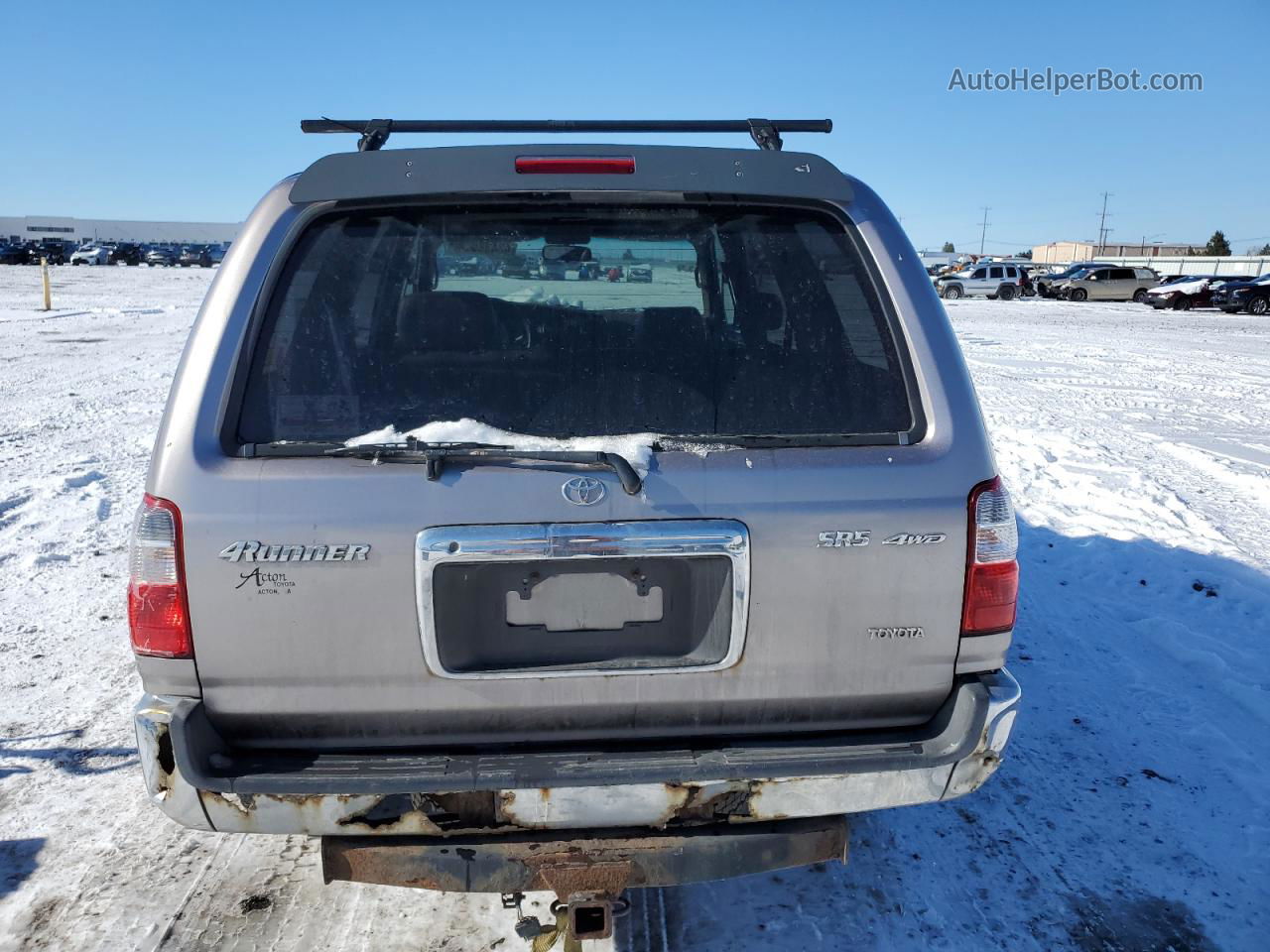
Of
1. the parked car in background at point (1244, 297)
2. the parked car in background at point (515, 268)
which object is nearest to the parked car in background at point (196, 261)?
the parked car in background at point (1244, 297)

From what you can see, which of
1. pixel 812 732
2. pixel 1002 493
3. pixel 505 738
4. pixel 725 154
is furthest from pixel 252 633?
pixel 1002 493

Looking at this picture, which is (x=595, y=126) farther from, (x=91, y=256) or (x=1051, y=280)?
(x=91, y=256)

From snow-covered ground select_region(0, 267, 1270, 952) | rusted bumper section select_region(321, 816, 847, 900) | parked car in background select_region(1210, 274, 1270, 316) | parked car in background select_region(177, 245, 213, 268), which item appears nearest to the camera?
rusted bumper section select_region(321, 816, 847, 900)

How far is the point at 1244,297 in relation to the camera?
32.6 metres

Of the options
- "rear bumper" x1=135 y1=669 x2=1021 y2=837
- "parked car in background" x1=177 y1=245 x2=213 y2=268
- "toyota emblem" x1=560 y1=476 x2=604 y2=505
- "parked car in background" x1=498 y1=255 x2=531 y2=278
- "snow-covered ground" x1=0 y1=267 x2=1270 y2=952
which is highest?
"parked car in background" x1=177 y1=245 x2=213 y2=268

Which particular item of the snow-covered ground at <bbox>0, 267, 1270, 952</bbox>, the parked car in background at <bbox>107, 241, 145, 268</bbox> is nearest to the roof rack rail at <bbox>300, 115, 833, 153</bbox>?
the snow-covered ground at <bbox>0, 267, 1270, 952</bbox>

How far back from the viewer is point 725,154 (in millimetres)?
2402

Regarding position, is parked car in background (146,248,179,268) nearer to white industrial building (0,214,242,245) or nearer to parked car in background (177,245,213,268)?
parked car in background (177,245,213,268)

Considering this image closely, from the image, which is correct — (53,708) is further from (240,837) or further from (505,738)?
(505,738)

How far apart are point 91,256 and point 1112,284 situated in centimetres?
5787

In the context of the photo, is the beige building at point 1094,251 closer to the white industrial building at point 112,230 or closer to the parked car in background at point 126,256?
the parked car in background at point 126,256

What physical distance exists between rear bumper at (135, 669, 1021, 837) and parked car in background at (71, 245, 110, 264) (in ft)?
222

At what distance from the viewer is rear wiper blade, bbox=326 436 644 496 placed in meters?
2.11

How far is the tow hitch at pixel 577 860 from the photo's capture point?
2211mm
